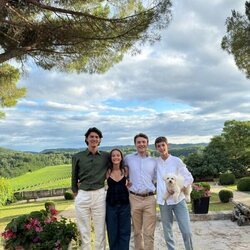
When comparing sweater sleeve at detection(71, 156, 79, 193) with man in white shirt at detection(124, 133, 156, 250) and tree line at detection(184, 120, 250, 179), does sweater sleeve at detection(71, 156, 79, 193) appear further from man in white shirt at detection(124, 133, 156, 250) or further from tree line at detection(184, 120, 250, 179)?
tree line at detection(184, 120, 250, 179)

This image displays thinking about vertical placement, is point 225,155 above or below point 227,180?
above

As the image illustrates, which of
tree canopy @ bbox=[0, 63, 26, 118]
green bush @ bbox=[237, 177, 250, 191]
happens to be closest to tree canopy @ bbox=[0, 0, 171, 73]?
tree canopy @ bbox=[0, 63, 26, 118]

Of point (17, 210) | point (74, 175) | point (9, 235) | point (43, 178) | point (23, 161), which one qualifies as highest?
point (23, 161)

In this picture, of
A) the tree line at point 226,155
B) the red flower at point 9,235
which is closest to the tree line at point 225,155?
the tree line at point 226,155

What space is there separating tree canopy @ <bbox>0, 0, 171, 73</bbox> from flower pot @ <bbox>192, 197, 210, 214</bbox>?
145 inches

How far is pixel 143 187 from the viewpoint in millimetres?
4539

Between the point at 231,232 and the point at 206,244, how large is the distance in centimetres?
108

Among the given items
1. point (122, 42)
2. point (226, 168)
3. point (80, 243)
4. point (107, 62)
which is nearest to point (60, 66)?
point (107, 62)

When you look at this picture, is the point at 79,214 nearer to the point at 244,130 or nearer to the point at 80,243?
the point at 80,243

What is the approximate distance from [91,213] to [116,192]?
1.18 feet

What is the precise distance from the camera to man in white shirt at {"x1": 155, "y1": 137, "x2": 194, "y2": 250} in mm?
4500

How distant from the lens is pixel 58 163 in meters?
49.3

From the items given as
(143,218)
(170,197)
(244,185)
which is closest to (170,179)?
(170,197)

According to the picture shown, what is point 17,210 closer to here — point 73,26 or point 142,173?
point 73,26
